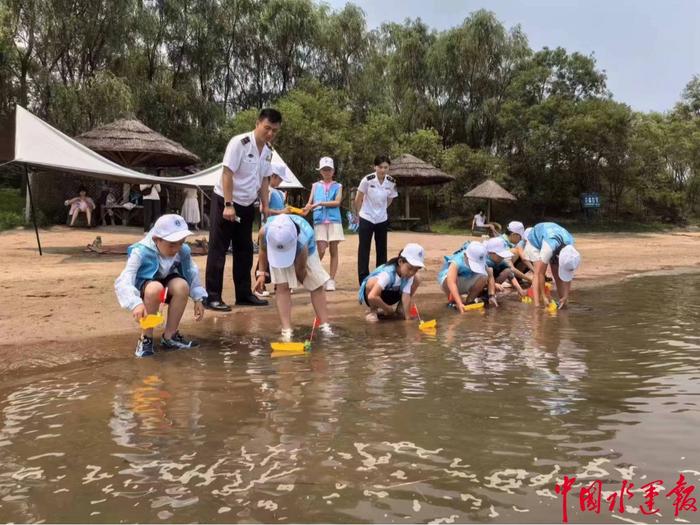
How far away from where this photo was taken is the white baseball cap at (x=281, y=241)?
4.19 meters

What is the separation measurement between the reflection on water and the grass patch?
1220 cm

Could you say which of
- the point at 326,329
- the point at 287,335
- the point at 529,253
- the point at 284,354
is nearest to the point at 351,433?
the point at 284,354

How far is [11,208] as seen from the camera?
53.9 ft

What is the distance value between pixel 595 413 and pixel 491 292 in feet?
11.2

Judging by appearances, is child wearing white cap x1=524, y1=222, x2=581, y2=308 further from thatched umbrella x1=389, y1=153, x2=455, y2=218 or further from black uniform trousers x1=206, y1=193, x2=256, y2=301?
thatched umbrella x1=389, y1=153, x2=455, y2=218

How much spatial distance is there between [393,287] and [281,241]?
1.32 meters

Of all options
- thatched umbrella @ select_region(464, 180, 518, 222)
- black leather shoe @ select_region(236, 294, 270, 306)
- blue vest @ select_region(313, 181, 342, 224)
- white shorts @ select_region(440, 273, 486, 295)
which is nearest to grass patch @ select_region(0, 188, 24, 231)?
blue vest @ select_region(313, 181, 342, 224)

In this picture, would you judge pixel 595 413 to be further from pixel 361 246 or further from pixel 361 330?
pixel 361 246

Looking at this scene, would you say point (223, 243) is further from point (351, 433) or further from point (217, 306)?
point (351, 433)

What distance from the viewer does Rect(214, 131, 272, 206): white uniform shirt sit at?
5059mm

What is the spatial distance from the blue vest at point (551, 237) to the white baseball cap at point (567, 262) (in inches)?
3.4

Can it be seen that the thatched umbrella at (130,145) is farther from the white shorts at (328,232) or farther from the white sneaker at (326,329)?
the white sneaker at (326,329)

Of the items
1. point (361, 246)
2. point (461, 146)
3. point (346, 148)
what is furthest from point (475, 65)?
point (361, 246)

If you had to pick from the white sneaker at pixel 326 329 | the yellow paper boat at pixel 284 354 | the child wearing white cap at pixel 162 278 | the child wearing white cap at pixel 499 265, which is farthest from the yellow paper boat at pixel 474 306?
the child wearing white cap at pixel 162 278
